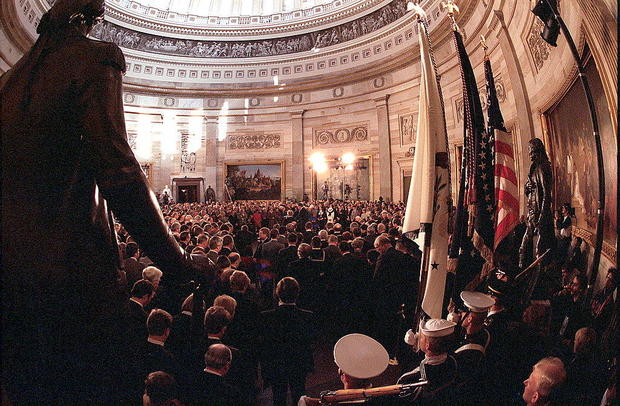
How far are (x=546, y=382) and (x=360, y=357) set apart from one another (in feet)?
3.48

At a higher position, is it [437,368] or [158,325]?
[158,325]

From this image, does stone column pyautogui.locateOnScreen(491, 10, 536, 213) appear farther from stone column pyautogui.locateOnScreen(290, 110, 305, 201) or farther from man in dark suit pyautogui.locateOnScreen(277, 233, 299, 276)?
stone column pyautogui.locateOnScreen(290, 110, 305, 201)

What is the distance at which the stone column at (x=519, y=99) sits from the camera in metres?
9.06

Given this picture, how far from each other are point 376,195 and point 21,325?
21136 mm

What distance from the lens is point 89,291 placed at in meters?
1.13

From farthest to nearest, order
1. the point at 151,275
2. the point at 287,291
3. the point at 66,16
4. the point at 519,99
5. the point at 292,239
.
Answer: the point at 519,99 < the point at 292,239 < the point at 151,275 < the point at 287,291 < the point at 66,16

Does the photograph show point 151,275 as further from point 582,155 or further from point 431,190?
point 582,155

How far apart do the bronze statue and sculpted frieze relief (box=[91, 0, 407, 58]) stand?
78.4 feet

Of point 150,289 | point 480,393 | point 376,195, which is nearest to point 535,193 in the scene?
point 480,393

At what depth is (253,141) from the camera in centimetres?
2603

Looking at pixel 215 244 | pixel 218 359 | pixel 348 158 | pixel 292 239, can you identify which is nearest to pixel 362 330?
pixel 292 239

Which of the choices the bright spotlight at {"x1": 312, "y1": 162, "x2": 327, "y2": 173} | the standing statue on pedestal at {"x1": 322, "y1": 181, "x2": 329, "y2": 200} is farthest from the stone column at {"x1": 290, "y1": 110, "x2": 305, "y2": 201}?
the standing statue on pedestal at {"x1": 322, "y1": 181, "x2": 329, "y2": 200}

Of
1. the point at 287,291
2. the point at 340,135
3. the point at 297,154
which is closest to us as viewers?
the point at 287,291

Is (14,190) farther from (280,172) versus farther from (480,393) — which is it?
(280,172)
